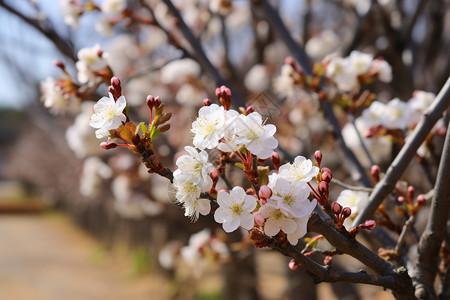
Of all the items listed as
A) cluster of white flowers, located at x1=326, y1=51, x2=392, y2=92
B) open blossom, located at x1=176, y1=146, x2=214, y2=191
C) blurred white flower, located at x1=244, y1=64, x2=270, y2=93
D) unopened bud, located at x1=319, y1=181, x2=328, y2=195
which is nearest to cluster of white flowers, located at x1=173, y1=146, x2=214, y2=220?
open blossom, located at x1=176, y1=146, x2=214, y2=191

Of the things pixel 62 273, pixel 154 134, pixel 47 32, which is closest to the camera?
pixel 154 134

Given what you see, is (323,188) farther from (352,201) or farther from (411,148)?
(411,148)

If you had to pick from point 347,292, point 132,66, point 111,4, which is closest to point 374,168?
point 111,4

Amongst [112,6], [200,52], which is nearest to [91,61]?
[200,52]

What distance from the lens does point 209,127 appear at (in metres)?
1.02

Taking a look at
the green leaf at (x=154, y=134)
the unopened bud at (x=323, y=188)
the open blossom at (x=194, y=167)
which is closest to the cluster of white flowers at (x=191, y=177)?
the open blossom at (x=194, y=167)

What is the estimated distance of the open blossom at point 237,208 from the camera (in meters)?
0.98

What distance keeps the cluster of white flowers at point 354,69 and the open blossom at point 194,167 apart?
1214 mm

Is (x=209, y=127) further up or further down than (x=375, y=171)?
further up

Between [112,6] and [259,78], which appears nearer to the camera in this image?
[112,6]

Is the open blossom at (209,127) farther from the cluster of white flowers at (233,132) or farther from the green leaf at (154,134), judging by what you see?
the green leaf at (154,134)

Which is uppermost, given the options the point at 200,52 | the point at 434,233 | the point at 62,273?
the point at 200,52

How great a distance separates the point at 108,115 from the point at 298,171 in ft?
1.54

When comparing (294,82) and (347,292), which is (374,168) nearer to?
(294,82)
